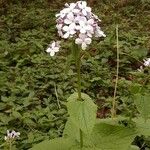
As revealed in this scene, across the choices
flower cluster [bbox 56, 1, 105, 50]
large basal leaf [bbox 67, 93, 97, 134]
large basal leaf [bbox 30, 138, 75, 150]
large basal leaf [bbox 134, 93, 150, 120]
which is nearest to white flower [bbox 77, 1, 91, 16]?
flower cluster [bbox 56, 1, 105, 50]

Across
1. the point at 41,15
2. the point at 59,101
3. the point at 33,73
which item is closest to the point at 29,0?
the point at 41,15

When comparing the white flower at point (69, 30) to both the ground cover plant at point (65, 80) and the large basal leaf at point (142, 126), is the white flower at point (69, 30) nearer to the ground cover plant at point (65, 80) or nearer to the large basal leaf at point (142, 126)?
the ground cover plant at point (65, 80)

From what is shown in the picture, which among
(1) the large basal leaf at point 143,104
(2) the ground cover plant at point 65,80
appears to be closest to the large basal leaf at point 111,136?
(2) the ground cover plant at point 65,80

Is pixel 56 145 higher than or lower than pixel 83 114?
lower

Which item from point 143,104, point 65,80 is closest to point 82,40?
point 143,104

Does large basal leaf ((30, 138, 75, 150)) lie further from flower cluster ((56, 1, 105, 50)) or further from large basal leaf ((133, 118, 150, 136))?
flower cluster ((56, 1, 105, 50))

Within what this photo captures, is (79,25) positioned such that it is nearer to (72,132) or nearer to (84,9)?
(84,9)
